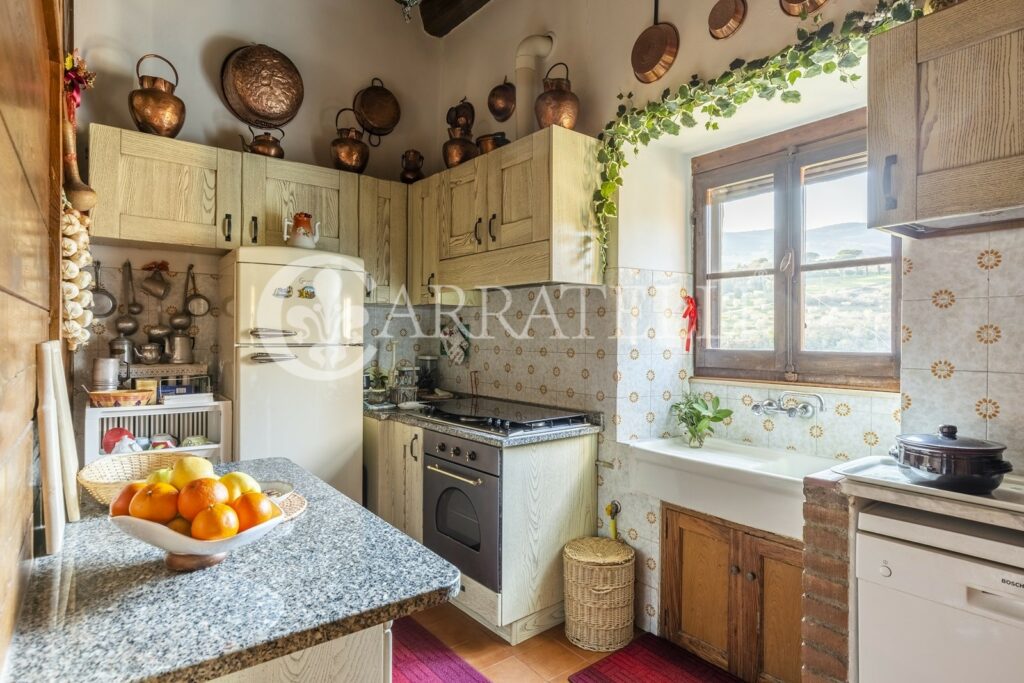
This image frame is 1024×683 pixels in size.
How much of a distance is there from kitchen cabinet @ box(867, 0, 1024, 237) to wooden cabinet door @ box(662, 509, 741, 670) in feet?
4.28

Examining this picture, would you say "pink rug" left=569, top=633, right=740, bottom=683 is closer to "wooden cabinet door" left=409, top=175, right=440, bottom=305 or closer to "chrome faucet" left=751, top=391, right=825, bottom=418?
"chrome faucet" left=751, top=391, right=825, bottom=418

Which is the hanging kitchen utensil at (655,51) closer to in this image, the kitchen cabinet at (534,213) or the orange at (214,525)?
the kitchen cabinet at (534,213)

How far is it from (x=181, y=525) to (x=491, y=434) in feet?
4.77

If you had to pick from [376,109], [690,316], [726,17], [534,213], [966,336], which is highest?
[376,109]

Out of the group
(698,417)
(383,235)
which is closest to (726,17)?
(698,417)

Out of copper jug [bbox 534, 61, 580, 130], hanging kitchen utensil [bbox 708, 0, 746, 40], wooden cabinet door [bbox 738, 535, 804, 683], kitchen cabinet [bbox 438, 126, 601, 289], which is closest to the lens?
wooden cabinet door [bbox 738, 535, 804, 683]

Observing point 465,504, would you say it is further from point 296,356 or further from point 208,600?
A: point 208,600

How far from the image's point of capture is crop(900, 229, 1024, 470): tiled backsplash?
153 centimetres

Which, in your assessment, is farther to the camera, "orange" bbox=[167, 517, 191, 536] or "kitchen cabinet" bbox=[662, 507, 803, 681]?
"kitchen cabinet" bbox=[662, 507, 803, 681]

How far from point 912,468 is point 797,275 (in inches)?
46.3

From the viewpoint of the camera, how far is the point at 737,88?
210 cm

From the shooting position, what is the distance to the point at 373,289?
3229mm

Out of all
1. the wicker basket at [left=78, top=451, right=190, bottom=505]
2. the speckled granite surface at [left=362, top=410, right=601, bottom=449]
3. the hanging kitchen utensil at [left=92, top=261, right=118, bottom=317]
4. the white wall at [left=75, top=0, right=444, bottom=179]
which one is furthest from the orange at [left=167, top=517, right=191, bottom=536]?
the white wall at [left=75, top=0, right=444, bottom=179]

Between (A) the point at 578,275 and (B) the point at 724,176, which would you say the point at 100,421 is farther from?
(B) the point at 724,176
